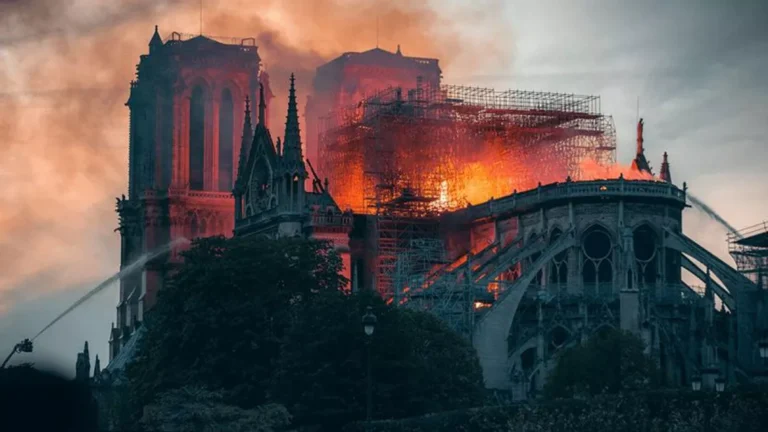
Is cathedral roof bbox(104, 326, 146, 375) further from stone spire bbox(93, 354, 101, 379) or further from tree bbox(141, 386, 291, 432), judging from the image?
tree bbox(141, 386, 291, 432)

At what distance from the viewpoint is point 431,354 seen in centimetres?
8950

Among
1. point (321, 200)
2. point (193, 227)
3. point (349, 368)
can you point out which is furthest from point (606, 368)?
point (193, 227)

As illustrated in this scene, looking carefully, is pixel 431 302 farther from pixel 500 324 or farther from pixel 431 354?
pixel 431 354

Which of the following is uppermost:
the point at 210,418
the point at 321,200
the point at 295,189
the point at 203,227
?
the point at 203,227

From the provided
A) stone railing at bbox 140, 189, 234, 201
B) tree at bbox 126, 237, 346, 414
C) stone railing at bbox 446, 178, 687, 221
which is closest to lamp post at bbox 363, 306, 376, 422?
tree at bbox 126, 237, 346, 414

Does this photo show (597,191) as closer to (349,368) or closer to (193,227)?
(349,368)

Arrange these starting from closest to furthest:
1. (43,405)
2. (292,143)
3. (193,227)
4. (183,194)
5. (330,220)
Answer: (43,405) → (330,220) → (292,143) → (183,194) → (193,227)

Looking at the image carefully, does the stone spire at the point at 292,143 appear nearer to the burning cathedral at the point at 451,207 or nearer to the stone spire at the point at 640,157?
the burning cathedral at the point at 451,207

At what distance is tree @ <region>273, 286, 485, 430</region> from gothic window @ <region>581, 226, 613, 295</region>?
25789 mm

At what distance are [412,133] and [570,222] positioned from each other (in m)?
18.3

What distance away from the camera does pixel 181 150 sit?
488ft

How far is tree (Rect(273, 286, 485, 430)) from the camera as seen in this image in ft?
257

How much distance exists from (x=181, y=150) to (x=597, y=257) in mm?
Answer: 47246

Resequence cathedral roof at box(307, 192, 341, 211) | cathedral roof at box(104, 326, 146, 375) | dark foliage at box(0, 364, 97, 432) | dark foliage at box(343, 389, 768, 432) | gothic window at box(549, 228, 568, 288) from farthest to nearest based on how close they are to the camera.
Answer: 1. cathedral roof at box(104, 326, 146, 375)
2. cathedral roof at box(307, 192, 341, 211)
3. gothic window at box(549, 228, 568, 288)
4. dark foliage at box(343, 389, 768, 432)
5. dark foliage at box(0, 364, 97, 432)
